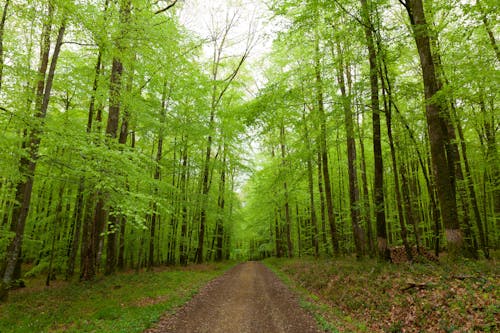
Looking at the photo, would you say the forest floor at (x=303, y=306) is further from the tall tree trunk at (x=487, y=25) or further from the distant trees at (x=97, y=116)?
the tall tree trunk at (x=487, y=25)

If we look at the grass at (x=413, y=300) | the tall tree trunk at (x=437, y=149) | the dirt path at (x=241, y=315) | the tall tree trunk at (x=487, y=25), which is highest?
the tall tree trunk at (x=487, y=25)

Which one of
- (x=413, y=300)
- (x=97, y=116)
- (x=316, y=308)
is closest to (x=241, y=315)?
(x=316, y=308)

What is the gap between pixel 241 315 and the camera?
8430 millimetres

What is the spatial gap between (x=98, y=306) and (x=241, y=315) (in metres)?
5.39

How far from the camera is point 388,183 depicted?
90.3ft

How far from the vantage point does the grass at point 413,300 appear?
5691 mm

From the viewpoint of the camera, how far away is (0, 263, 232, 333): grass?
754 cm

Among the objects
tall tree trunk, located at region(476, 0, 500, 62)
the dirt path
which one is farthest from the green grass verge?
tall tree trunk, located at region(476, 0, 500, 62)

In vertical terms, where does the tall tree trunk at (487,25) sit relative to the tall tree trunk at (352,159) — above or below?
above

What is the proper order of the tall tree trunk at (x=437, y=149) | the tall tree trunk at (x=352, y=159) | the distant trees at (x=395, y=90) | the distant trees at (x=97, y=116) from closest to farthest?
the distant trees at (x=97, y=116) < the tall tree trunk at (x=437, y=149) < the distant trees at (x=395, y=90) < the tall tree trunk at (x=352, y=159)

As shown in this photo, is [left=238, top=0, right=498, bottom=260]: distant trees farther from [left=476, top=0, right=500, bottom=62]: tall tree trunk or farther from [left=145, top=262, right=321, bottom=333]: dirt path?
[left=145, top=262, right=321, bottom=333]: dirt path

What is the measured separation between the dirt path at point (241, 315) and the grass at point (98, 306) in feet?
2.37

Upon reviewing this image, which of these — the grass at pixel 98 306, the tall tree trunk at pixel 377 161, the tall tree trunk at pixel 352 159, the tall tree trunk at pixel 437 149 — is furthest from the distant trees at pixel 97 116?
the tall tree trunk at pixel 437 149

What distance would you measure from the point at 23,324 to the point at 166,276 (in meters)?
7.87
